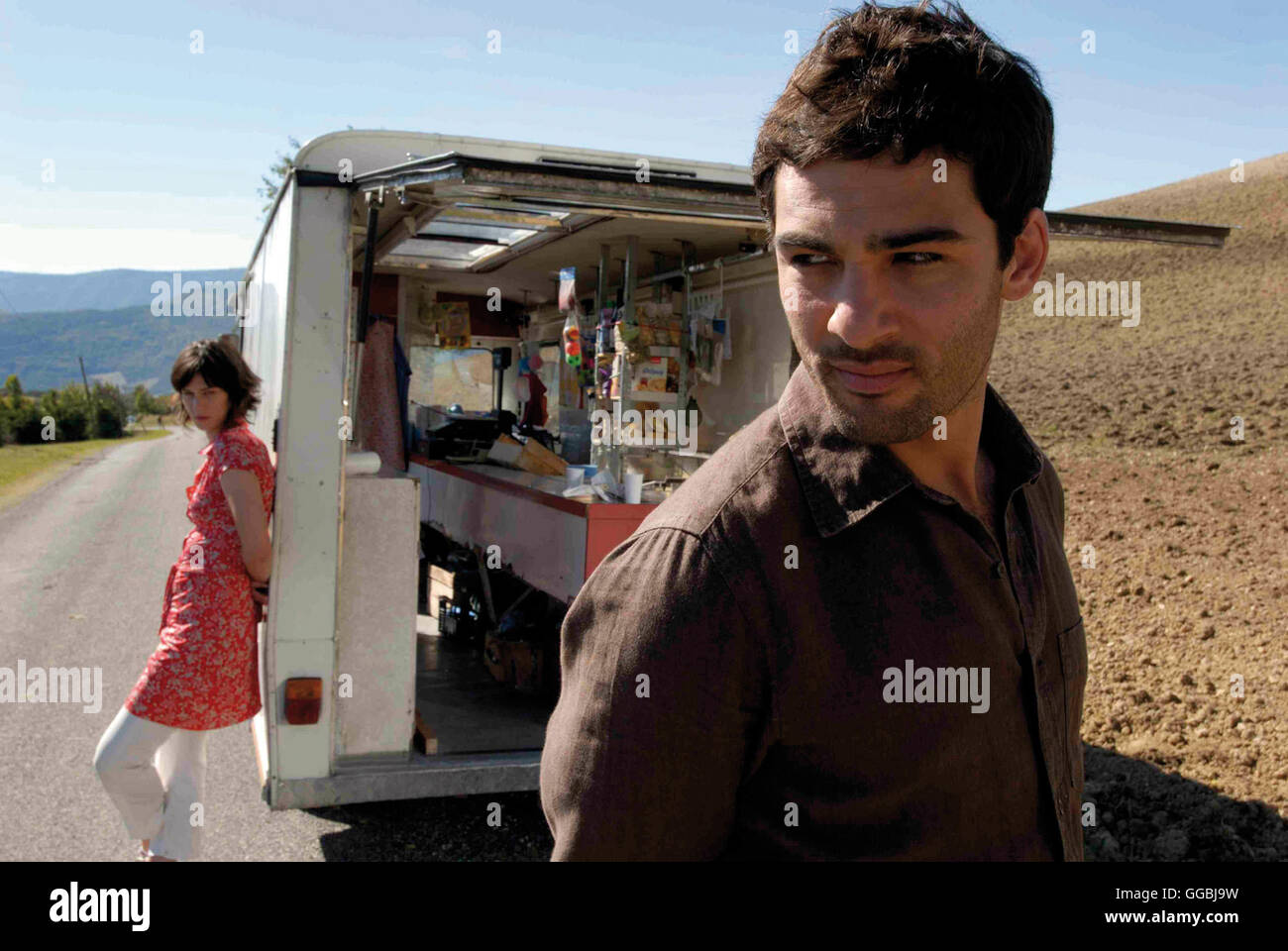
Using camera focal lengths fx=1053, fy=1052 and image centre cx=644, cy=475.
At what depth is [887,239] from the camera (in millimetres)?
1230

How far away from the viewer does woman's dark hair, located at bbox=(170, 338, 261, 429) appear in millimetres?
3941

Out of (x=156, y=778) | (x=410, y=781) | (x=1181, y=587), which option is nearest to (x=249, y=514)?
(x=156, y=778)

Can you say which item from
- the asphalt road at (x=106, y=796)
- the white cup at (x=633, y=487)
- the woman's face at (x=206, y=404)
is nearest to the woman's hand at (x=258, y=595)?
the woman's face at (x=206, y=404)

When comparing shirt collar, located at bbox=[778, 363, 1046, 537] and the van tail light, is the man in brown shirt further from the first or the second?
the van tail light

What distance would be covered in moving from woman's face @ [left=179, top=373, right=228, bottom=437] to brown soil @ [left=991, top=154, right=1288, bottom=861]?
159 inches

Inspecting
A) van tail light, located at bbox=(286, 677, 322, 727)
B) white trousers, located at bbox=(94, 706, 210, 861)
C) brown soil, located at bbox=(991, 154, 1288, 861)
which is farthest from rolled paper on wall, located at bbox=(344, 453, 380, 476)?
brown soil, located at bbox=(991, 154, 1288, 861)

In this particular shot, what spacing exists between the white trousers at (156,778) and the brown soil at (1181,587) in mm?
3690

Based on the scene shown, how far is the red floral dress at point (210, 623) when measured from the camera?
3.64 m

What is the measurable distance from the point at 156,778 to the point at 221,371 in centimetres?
148

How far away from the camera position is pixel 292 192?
13.4 feet

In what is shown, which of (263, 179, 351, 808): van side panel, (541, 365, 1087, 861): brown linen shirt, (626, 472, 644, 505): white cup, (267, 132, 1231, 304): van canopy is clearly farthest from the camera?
(626, 472, 644, 505): white cup

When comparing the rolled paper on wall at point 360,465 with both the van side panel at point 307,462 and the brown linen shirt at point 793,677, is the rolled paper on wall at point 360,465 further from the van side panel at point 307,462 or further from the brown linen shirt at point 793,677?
the brown linen shirt at point 793,677

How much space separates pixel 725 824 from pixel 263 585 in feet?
10.7
